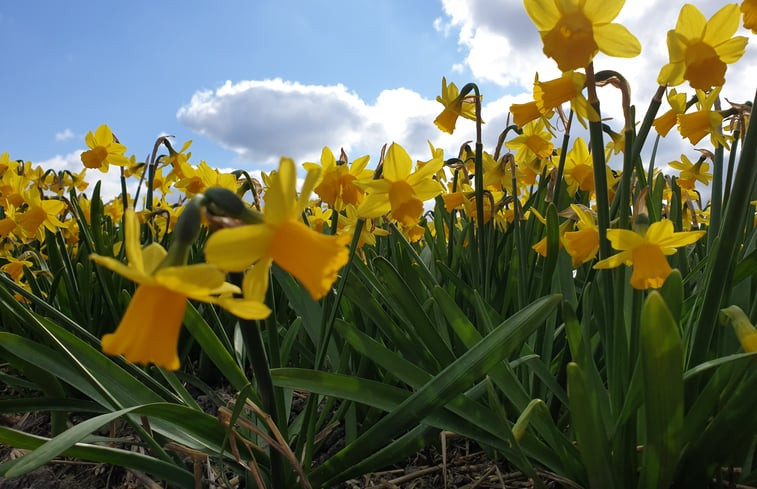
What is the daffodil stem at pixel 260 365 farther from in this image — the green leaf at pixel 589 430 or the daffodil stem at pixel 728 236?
the daffodil stem at pixel 728 236

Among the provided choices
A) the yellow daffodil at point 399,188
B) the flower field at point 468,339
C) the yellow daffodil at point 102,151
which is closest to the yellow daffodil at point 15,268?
the yellow daffodil at point 102,151

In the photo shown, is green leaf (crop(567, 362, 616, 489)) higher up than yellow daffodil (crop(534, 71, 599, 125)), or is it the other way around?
yellow daffodil (crop(534, 71, 599, 125))

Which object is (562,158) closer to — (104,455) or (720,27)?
(720,27)

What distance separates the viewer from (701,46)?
126 cm

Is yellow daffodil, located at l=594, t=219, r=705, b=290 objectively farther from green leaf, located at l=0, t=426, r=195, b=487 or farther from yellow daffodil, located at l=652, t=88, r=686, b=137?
green leaf, located at l=0, t=426, r=195, b=487

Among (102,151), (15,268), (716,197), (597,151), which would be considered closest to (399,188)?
(597,151)

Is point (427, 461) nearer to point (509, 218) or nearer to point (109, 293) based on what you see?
point (509, 218)

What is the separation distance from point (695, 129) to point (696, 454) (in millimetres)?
862

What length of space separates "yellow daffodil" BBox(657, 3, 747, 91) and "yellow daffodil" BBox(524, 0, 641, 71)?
0.20 m

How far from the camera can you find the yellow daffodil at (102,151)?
328 centimetres

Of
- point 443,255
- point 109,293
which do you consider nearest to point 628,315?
point 443,255

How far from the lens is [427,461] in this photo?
174cm

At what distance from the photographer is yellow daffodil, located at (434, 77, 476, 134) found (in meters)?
2.07

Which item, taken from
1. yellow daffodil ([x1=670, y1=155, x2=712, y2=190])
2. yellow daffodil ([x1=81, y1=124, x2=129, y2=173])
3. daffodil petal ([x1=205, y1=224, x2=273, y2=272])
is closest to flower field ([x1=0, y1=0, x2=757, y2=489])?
daffodil petal ([x1=205, y1=224, x2=273, y2=272])
